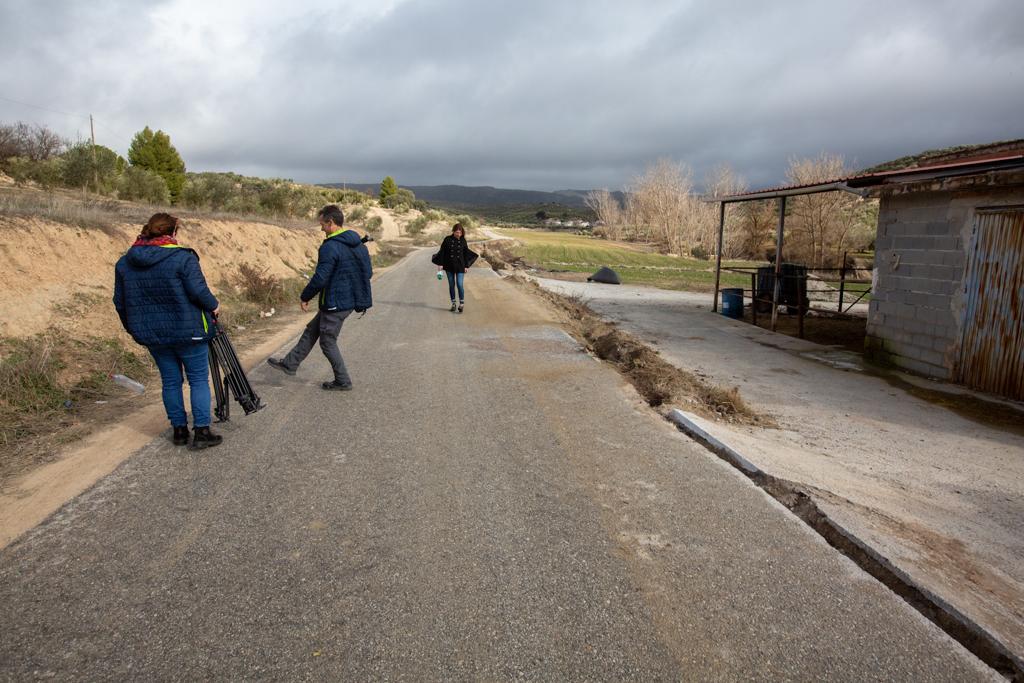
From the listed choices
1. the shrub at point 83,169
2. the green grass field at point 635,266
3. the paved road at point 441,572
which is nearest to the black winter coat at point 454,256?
the paved road at point 441,572

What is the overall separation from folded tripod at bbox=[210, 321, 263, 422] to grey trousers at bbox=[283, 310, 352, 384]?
1.30 m

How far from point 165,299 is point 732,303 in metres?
16.1

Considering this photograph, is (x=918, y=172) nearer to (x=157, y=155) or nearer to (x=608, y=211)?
(x=157, y=155)

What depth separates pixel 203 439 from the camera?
5.23 m

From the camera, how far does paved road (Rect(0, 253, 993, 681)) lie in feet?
9.16

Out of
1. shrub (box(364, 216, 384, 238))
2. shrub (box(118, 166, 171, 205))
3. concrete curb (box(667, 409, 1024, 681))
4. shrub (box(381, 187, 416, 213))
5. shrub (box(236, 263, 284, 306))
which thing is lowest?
concrete curb (box(667, 409, 1024, 681))

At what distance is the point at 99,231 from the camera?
12.1 metres

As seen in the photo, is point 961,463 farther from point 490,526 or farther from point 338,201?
point 338,201

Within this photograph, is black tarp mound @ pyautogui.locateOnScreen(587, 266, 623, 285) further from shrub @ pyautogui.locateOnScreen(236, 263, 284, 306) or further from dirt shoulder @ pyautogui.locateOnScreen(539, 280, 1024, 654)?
shrub @ pyautogui.locateOnScreen(236, 263, 284, 306)

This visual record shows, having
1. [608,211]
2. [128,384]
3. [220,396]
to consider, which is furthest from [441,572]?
[608,211]

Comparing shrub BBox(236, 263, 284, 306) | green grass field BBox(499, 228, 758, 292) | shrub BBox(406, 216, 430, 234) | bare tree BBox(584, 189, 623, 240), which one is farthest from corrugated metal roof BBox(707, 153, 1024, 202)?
bare tree BBox(584, 189, 623, 240)

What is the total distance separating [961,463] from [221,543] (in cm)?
659

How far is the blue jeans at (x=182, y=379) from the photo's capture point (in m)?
5.14

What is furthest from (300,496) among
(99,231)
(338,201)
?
(338,201)
